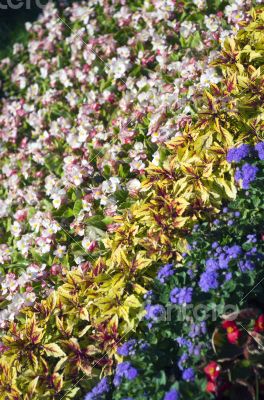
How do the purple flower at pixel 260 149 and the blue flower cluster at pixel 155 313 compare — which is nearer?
the blue flower cluster at pixel 155 313

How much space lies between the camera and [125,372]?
2.37m

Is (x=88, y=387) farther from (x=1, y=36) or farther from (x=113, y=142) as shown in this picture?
(x=1, y=36)

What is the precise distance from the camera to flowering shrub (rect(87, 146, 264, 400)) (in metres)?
2.26

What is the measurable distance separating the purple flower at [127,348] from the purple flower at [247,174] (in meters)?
0.86

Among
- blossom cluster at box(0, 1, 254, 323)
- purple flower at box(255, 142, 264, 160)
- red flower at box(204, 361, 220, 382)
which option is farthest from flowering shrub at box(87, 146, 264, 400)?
blossom cluster at box(0, 1, 254, 323)

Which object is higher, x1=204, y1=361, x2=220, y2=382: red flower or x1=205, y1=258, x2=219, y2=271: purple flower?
x1=205, y1=258, x2=219, y2=271: purple flower

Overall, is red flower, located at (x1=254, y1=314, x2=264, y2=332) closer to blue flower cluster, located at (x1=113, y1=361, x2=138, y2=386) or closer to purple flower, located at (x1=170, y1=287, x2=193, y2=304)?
purple flower, located at (x1=170, y1=287, x2=193, y2=304)

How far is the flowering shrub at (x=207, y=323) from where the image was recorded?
2.26 m

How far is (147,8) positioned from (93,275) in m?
2.62

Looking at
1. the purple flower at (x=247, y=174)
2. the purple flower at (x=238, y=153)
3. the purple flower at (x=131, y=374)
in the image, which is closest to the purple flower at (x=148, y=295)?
the purple flower at (x=131, y=374)

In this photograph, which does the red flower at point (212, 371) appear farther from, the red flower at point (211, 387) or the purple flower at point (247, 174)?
the purple flower at point (247, 174)

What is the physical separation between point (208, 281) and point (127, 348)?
1.42 ft

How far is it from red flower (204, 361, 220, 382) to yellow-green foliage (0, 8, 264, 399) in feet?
1.83

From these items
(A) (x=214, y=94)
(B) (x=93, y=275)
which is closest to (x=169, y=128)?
(A) (x=214, y=94)
